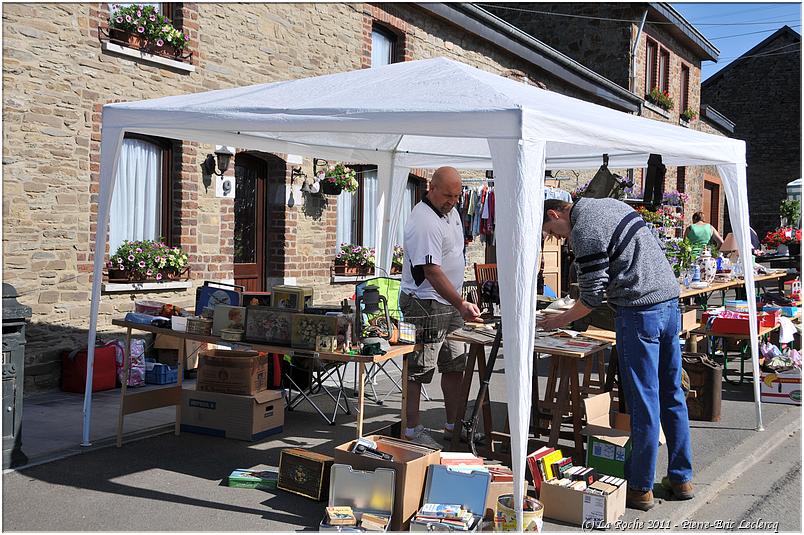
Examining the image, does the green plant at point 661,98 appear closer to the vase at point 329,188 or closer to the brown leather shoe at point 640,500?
the vase at point 329,188

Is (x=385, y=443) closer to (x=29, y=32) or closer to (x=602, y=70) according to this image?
(x=29, y=32)

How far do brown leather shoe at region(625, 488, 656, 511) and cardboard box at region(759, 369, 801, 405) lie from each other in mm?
3799

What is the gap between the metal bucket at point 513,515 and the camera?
4.18m

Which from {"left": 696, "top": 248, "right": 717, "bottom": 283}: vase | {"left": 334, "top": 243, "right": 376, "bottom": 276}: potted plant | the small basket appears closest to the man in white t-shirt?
the small basket

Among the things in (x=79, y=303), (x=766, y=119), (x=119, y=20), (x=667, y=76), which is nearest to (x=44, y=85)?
(x=119, y=20)

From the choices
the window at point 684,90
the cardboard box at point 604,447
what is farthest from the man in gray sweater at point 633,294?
the window at point 684,90

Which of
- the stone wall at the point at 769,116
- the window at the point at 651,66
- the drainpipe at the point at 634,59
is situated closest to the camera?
the drainpipe at the point at 634,59

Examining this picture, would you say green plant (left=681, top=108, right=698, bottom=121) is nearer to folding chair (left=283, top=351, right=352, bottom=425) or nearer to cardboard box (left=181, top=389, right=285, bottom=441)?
folding chair (left=283, top=351, right=352, bottom=425)

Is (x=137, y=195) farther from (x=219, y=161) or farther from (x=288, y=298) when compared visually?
(x=288, y=298)

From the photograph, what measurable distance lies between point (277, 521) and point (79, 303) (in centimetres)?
451

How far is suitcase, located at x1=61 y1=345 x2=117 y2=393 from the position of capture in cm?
782

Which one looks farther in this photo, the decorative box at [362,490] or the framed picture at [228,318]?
the framed picture at [228,318]

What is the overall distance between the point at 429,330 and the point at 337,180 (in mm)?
5784

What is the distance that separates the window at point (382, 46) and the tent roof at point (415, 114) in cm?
609
